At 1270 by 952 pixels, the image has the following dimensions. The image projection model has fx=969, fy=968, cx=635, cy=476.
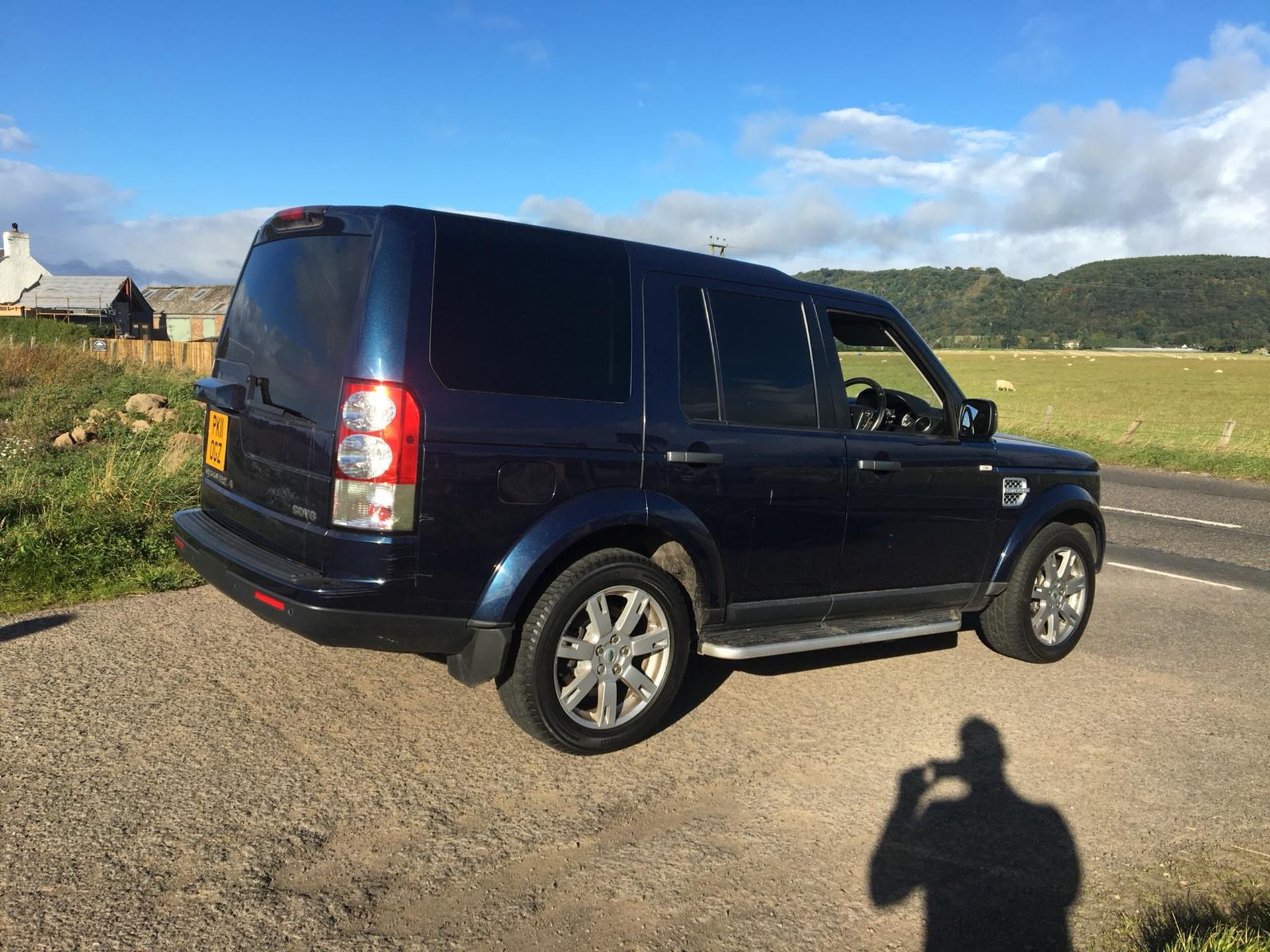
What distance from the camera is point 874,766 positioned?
3.94 metres

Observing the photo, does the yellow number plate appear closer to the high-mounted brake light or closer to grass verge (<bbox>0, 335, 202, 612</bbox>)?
the high-mounted brake light

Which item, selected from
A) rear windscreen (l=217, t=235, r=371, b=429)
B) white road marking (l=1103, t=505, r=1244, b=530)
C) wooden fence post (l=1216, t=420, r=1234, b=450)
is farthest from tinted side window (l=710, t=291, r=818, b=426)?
wooden fence post (l=1216, t=420, r=1234, b=450)

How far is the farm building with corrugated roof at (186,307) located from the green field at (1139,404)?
159 ft

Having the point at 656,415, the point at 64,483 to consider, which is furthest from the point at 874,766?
the point at 64,483

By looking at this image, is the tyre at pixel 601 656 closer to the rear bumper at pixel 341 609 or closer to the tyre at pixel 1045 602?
the rear bumper at pixel 341 609

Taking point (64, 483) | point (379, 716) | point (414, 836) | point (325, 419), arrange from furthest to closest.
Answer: point (64, 483) < point (379, 716) < point (325, 419) < point (414, 836)

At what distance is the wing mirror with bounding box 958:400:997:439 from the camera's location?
16.8 feet

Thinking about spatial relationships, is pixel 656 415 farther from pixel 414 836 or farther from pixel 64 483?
pixel 64 483

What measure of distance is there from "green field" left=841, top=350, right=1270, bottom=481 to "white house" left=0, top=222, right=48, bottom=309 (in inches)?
2329

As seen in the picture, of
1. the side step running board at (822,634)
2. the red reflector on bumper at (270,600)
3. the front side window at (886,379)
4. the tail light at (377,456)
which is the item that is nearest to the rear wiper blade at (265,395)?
the tail light at (377,456)

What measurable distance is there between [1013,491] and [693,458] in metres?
2.27

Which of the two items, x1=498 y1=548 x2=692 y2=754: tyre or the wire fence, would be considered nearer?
x1=498 y1=548 x2=692 y2=754: tyre

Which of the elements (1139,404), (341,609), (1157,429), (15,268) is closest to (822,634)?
(341,609)

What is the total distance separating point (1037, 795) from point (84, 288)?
7007cm
